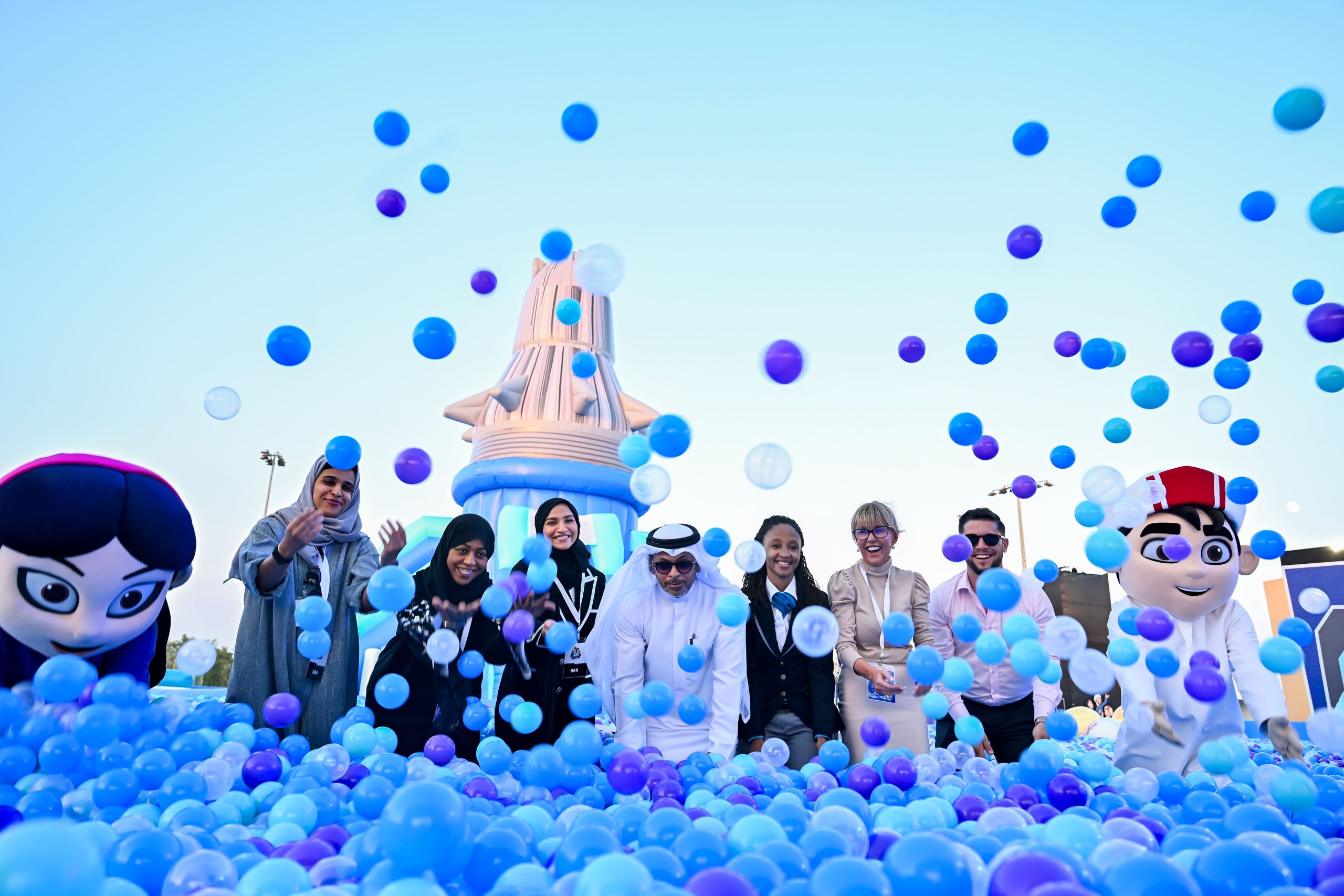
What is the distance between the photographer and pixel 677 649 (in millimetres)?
3826

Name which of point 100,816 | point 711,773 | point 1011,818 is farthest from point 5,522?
point 1011,818

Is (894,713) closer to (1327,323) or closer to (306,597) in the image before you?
(1327,323)

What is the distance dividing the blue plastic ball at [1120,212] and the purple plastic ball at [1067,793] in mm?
2552

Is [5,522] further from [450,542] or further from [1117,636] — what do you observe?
[1117,636]

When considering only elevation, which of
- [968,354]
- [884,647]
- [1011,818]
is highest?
[968,354]

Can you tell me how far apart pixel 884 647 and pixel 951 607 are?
1.35 feet

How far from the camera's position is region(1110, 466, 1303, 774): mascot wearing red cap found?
330 centimetres

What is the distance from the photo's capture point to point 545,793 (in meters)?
2.90

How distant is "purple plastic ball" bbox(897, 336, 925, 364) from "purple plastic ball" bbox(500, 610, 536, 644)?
234 cm

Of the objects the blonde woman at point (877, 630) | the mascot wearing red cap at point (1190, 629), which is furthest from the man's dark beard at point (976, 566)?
the mascot wearing red cap at point (1190, 629)

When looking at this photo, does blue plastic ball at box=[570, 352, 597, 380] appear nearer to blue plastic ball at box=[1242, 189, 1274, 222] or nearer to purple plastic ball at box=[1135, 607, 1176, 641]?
purple plastic ball at box=[1135, 607, 1176, 641]

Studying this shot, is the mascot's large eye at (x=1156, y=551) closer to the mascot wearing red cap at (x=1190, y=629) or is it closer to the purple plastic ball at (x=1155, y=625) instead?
the mascot wearing red cap at (x=1190, y=629)

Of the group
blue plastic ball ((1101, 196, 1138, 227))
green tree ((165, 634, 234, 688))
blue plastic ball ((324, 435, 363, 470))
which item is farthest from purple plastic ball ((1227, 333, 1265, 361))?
green tree ((165, 634, 234, 688))

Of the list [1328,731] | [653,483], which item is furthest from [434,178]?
[1328,731]
